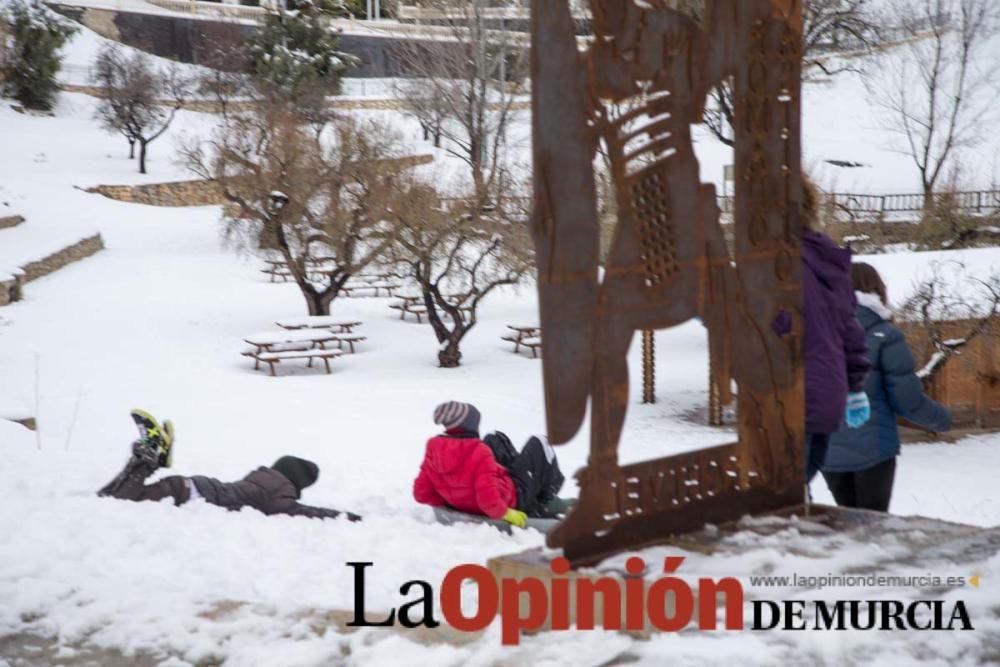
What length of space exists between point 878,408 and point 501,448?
8.18 feet

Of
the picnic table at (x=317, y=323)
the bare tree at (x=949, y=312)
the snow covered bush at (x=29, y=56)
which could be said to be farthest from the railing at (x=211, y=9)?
the bare tree at (x=949, y=312)

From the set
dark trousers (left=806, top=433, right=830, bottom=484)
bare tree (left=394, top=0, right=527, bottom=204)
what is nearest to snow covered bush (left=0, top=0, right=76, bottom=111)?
bare tree (left=394, top=0, right=527, bottom=204)

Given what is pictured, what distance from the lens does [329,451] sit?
43.8 feet

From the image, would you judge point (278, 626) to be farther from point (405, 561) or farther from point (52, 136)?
point (52, 136)

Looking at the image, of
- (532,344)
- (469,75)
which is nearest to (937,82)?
(469,75)

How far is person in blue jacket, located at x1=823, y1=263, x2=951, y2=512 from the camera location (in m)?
5.21

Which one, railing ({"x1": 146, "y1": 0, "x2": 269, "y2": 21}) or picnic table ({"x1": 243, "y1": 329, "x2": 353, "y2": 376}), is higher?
railing ({"x1": 146, "y1": 0, "x2": 269, "y2": 21})

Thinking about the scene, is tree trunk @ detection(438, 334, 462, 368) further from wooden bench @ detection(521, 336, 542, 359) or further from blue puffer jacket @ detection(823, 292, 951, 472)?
blue puffer jacket @ detection(823, 292, 951, 472)

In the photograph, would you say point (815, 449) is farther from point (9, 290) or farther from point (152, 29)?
point (152, 29)

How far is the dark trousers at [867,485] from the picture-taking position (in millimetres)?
5293

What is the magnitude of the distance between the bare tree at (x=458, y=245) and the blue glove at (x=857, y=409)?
51.7 ft

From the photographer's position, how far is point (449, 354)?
20078mm

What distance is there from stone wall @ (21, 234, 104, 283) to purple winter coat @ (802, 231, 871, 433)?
20.1m

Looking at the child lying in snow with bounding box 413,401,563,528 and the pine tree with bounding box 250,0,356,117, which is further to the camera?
the pine tree with bounding box 250,0,356,117
